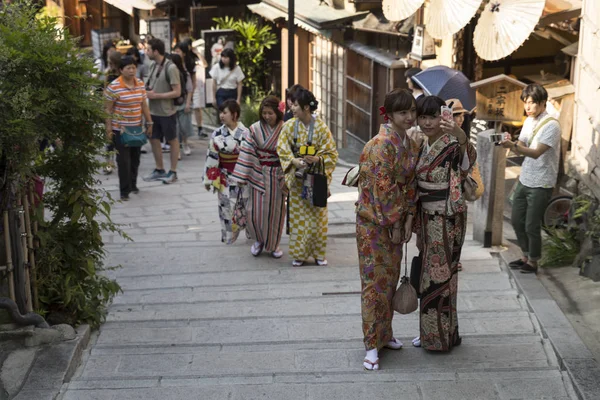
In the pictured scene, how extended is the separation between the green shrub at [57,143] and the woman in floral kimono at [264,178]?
7.67 feet

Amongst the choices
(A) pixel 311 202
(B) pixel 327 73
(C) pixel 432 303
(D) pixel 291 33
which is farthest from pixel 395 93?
(B) pixel 327 73

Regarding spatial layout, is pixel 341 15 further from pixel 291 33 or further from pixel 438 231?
pixel 438 231

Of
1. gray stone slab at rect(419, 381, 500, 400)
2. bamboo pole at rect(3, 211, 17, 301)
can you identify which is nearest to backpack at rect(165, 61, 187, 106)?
bamboo pole at rect(3, 211, 17, 301)

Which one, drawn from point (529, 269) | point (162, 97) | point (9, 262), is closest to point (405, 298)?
point (529, 269)

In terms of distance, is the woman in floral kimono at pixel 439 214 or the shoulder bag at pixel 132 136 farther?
the shoulder bag at pixel 132 136

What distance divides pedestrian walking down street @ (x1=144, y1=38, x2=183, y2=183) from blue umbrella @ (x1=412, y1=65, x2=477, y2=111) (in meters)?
4.64

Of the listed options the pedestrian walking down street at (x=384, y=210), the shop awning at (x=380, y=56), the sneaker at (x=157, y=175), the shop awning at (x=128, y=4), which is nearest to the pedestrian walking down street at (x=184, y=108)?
the sneaker at (x=157, y=175)

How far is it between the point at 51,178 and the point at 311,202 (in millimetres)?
2775

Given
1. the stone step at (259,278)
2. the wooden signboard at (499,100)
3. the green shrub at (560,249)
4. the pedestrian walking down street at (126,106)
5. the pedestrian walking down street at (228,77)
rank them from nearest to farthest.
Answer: the stone step at (259,278), the green shrub at (560,249), the wooden signboard at (499,100), the pedestrian walking down street at (126,106), the pedestrian walking down street at (228,77)

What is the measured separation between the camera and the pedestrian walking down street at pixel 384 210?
18.1 feet

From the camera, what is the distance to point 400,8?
1141 cm

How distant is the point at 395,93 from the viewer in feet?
18.2

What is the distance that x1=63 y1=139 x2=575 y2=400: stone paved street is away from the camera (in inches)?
209

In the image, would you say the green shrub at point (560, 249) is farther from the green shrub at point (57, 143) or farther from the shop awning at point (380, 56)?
the shop awning at point (380, 56)
